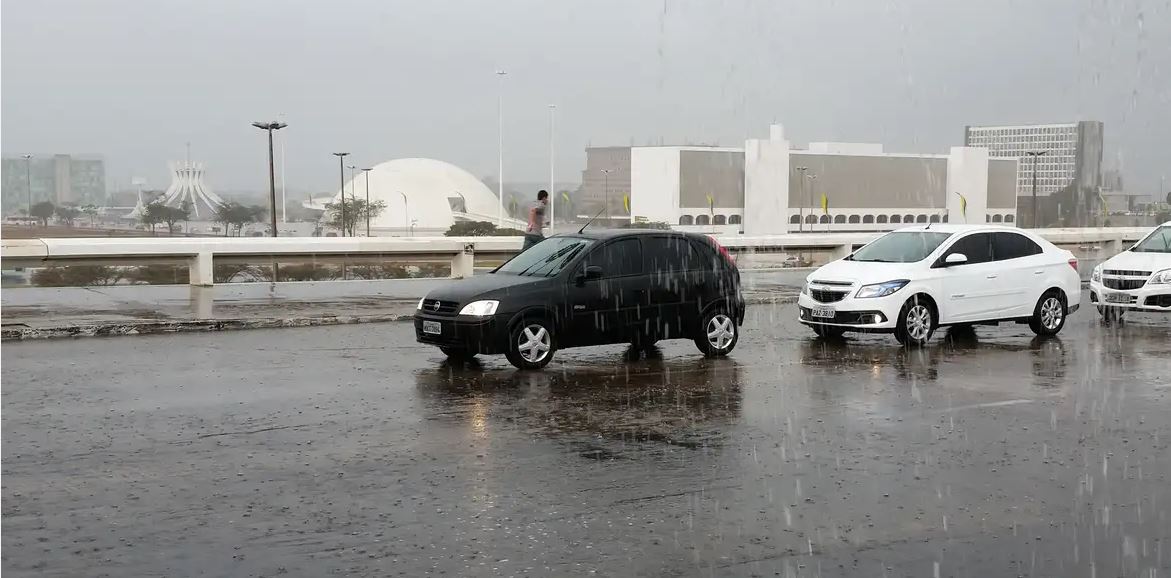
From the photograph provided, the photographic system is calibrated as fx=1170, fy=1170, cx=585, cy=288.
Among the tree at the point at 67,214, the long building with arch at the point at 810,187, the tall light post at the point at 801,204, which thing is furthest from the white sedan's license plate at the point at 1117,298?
the tall light post at the point at 801,204

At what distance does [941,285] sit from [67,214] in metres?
54.7

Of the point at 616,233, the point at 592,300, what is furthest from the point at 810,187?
the point at 592,300

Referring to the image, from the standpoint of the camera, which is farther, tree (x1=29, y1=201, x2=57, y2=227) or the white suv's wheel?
tree (x1=29, y1=201, x2=57, y2=227)

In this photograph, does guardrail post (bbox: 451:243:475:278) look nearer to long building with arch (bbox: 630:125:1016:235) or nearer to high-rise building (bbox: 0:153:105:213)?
high-rise building (bbox: 0:153:105:213)

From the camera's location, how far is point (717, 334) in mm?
13477

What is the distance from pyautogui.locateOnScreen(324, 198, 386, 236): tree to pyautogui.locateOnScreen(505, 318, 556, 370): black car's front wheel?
103 m

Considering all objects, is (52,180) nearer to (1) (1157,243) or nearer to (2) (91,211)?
→ (2) (91,211)

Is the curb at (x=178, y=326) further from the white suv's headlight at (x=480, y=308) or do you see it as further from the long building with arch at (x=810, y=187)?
the long building with arch at (x=810, y=187)

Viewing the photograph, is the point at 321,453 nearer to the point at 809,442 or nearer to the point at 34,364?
the point at 809,442

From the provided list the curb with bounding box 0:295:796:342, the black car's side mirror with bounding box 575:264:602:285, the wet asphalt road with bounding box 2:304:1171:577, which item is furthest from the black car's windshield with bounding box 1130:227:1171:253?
the curb with bounding box 0:295:796:342

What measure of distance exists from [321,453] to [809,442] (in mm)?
3448

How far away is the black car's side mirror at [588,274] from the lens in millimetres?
12484

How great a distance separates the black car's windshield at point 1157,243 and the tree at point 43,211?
4496 centimetres

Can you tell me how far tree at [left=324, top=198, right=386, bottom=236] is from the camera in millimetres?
118188
